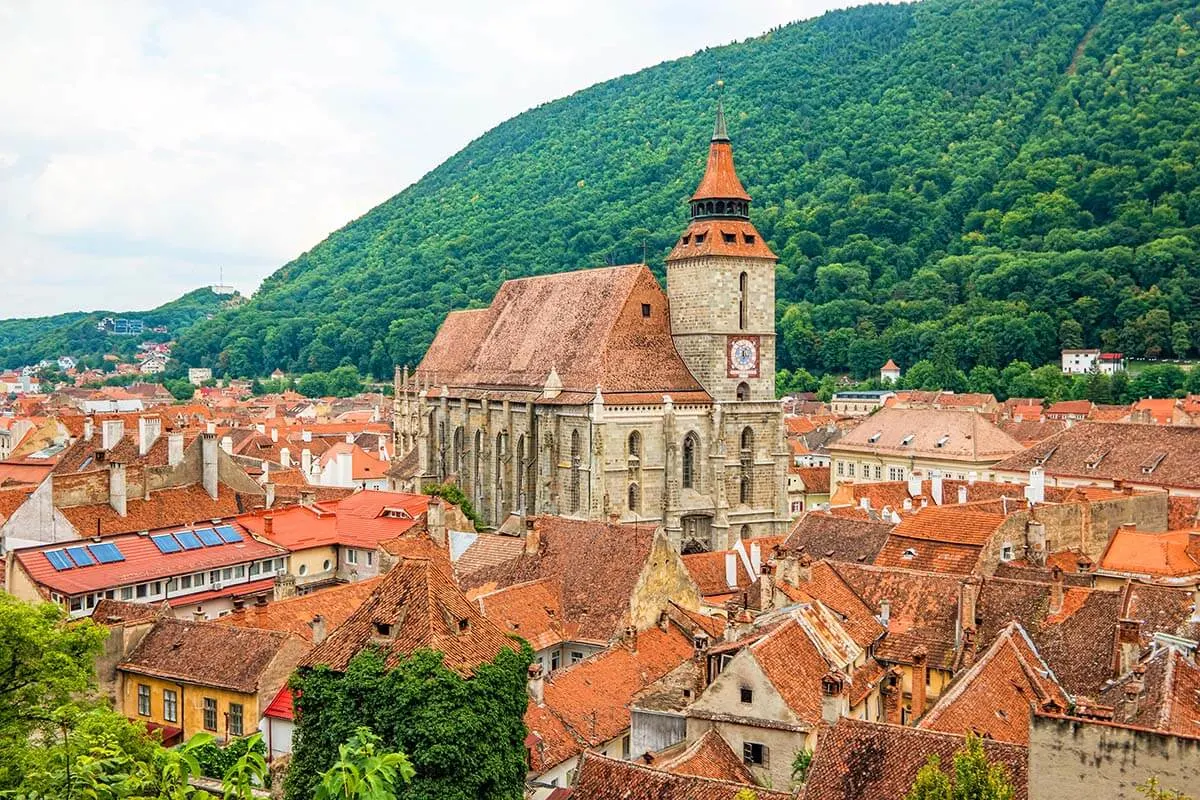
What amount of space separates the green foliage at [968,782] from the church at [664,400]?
40.7m

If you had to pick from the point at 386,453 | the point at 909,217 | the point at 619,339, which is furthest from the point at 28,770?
the point at 909,217

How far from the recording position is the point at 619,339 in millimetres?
63531

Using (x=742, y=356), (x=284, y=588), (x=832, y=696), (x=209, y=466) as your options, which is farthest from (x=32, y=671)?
(x=742, y=356)

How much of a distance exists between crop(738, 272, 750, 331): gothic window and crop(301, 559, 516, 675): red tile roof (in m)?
42.1

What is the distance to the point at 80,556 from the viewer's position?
4156 cm

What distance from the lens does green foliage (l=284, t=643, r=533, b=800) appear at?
71.3ft

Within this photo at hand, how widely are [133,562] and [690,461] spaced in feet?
101

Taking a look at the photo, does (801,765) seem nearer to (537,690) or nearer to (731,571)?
(537,690)

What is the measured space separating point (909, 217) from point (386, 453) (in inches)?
4747

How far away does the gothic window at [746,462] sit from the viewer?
64.3 metres

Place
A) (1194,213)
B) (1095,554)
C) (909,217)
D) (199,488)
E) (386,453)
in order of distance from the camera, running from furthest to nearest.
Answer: (909,217), (1194,213), (386,453), (199,488), (1095,554)

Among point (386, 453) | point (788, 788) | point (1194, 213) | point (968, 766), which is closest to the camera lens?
point (968, 766)

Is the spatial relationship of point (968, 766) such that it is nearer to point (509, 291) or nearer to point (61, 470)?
point (61, 470)

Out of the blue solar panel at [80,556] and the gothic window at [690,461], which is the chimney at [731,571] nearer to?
the gothic window at [690,461]
